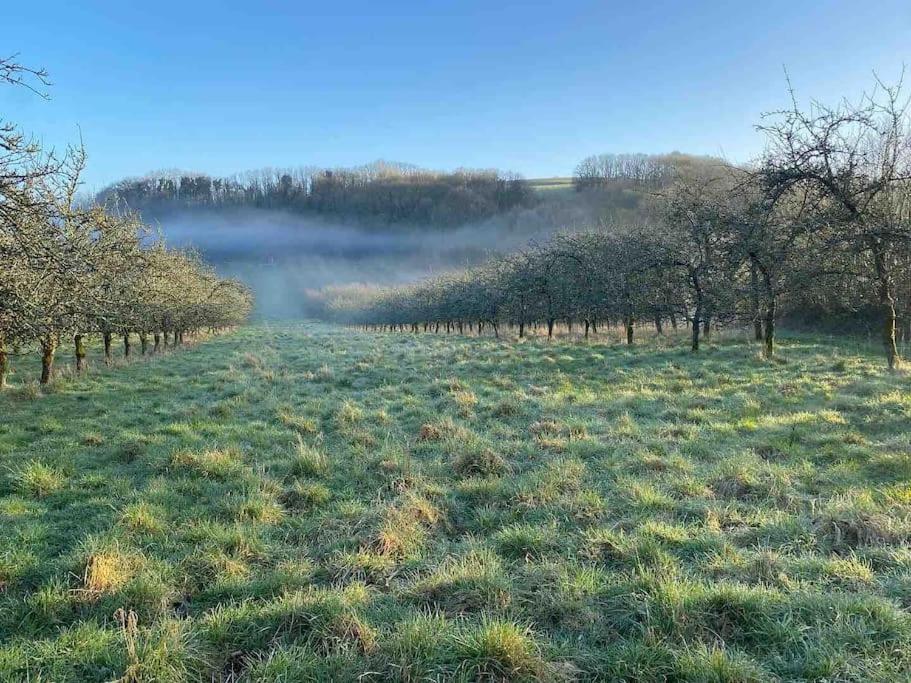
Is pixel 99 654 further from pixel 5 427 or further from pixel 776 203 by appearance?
pixel 776 203

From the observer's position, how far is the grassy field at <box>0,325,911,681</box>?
2.87 metres

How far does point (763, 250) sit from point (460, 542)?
52.7ft

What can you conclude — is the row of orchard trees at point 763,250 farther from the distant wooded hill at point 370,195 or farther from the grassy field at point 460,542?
the distant wooded hill at point 370,195

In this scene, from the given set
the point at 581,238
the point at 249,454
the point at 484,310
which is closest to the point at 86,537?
the point at 249,454

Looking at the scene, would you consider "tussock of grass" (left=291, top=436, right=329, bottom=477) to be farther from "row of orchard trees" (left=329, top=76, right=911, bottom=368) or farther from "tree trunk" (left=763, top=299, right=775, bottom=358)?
"tree trunk" (left=763, top=299, right=775, bottom=358)

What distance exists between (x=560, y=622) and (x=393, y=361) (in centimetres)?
Answer: 1462

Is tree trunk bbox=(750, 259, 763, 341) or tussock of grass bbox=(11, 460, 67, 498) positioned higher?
tree trunk bbox=(750, 259, 763, 341)

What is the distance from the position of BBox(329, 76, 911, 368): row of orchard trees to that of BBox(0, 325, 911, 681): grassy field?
4816mm

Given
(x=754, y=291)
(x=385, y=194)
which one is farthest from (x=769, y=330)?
(x=385, y=194)

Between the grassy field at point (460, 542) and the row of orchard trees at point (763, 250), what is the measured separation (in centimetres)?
482

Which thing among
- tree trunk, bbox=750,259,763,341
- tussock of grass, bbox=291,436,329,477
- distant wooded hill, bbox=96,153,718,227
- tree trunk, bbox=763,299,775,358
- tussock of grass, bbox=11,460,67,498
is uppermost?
distant wooded hill, bbox=96,153,718,227

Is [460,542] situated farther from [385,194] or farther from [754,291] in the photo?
[385,194]

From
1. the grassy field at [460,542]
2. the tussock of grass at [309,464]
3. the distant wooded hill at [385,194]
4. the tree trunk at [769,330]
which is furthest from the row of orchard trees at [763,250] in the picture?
the distant wooded hill at [385,194]

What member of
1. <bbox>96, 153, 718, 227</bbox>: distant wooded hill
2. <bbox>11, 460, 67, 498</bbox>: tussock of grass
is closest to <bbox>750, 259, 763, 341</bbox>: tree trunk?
<bbox>11, 460, 67, 498</bbox>: tussock of grass
